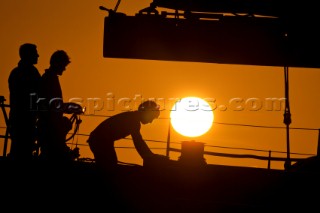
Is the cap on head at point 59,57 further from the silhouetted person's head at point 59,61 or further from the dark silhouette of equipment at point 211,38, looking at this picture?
the dark silhouette of equipment at point 211,38

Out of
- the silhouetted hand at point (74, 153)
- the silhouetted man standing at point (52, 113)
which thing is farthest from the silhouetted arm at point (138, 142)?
the silhouetted hand at point (74, 153)

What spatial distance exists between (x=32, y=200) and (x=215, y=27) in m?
3.63

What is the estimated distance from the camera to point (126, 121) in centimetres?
841

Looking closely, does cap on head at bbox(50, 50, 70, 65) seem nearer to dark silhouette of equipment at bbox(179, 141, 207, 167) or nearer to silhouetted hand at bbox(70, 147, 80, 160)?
silhouetted hand at bbox(70, 147, 80, 160)

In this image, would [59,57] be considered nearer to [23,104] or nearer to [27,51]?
[27,51]

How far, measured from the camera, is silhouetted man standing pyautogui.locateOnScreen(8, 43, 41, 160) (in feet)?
27.5

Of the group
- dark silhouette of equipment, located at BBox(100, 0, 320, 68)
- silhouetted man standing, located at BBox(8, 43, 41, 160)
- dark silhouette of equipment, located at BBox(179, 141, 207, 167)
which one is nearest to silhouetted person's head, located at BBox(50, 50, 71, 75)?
silhouetted man standing, located at BBox(8, 43, 41, 160)

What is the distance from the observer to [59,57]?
8.90 metres

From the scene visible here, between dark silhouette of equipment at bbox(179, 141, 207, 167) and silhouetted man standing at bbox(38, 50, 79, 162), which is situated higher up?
silhouetted man standing at bbox(38, 50, 79, 162)

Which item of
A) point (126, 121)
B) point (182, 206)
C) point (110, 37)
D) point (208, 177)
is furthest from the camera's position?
point (110, 37)

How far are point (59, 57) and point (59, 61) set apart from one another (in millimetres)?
57

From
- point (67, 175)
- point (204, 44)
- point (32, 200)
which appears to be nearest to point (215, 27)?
point (204, 44)

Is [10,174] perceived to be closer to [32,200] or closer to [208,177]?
[32,200]

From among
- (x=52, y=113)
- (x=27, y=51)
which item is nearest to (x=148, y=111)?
(x=52, y=113)
